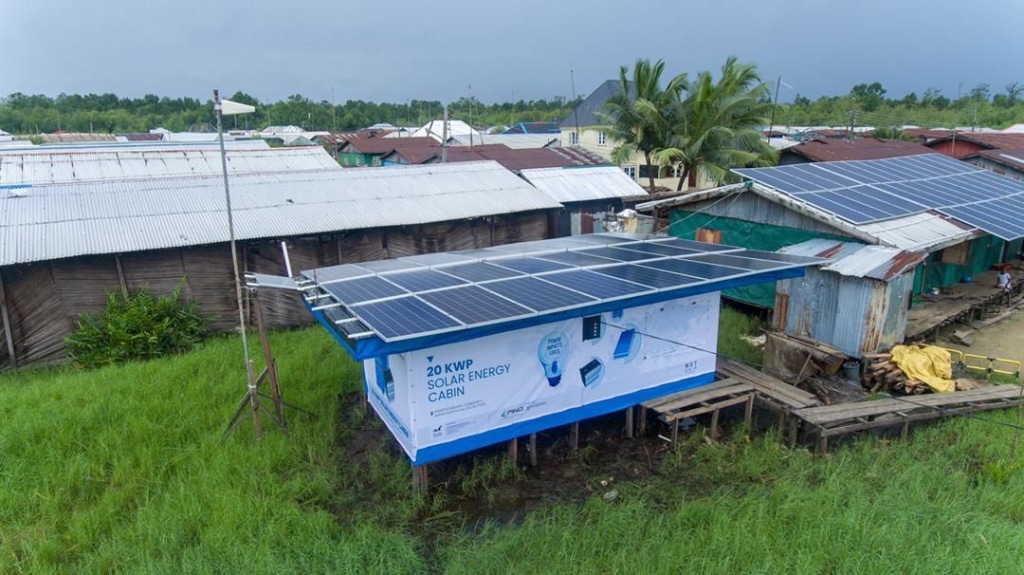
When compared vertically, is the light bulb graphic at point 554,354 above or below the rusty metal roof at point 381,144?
below

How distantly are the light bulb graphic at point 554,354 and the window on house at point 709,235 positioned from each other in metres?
8.88

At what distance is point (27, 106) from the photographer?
330 ft

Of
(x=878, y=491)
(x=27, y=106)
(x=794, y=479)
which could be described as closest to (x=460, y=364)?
(x=794, y=479)

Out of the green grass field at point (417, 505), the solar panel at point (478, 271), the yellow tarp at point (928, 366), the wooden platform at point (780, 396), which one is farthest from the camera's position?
the yellow tarp at point (928, 366)

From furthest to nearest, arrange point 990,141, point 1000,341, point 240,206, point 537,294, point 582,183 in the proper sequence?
point 990,141 → point 582,183 → point 240,206 → point 1000,341 → point 537,294

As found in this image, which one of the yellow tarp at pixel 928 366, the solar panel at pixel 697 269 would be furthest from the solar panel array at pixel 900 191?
the solar panel at pixel 697 269

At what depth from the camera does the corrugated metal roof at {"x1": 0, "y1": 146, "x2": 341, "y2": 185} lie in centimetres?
2164

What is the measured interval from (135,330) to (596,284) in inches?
416

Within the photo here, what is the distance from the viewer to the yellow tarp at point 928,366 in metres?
10.9

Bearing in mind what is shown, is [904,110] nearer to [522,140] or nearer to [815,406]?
[522,140]

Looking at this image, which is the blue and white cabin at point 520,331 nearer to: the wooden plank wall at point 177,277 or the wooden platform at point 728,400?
the wooden platform at point 728,400

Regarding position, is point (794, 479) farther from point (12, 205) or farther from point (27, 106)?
point (27, 106)

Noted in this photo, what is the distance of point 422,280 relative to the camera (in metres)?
9.50

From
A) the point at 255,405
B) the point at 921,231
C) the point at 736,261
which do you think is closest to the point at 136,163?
the point at 255,405
